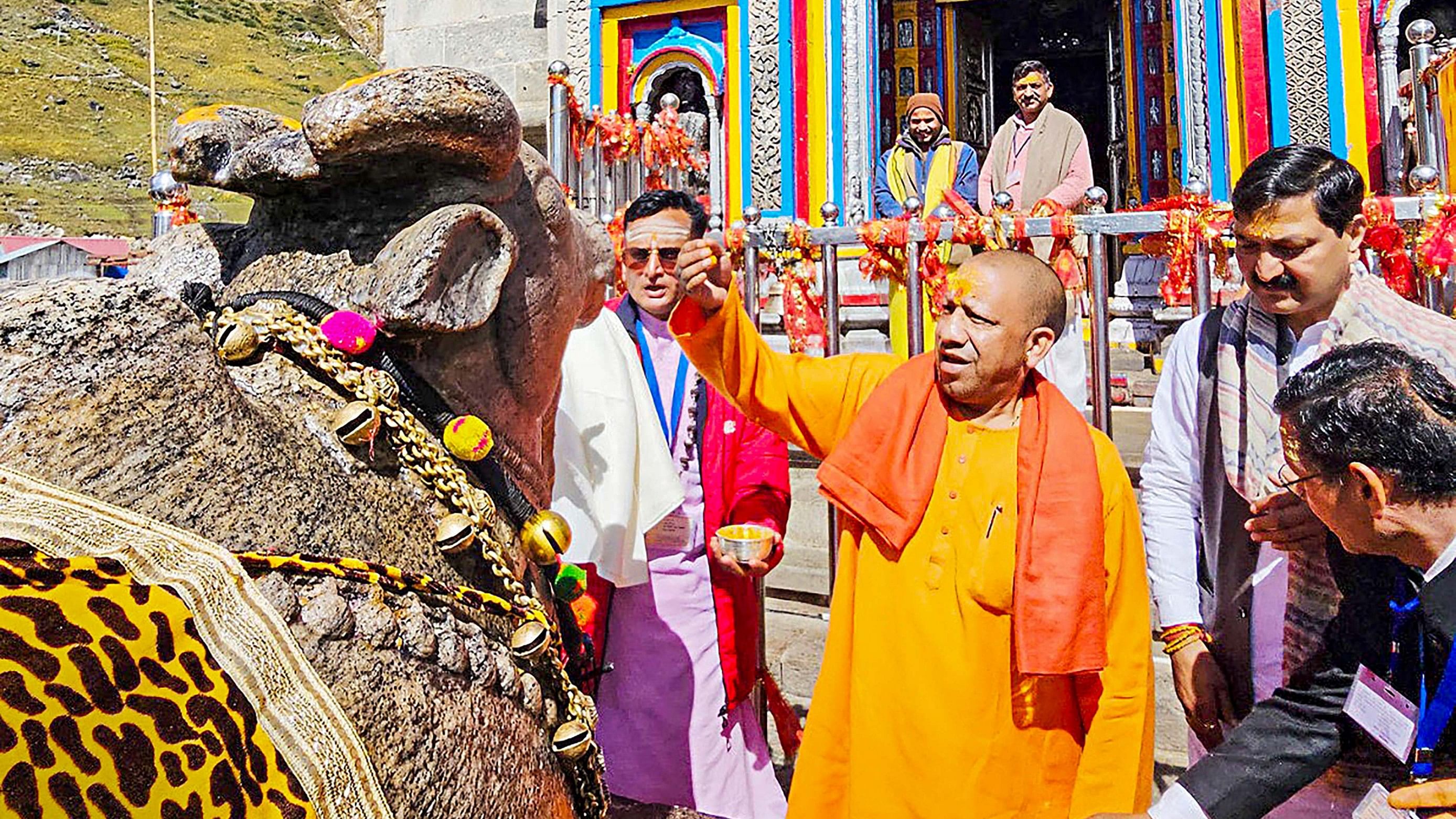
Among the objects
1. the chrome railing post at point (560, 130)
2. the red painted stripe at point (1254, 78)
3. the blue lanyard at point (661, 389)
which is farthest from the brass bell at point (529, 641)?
the red painted stripe at point (1254, 78)

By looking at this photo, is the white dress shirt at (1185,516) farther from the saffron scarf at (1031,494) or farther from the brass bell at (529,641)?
the brass bell at (529,641)

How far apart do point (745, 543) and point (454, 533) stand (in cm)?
143

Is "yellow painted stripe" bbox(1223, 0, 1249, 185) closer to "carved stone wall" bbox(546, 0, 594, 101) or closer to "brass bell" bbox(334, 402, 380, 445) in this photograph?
"carved stone wall" bbox(546, 0, 594, 101)

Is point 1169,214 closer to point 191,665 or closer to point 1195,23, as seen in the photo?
point 191,665

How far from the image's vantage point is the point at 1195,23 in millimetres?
9562

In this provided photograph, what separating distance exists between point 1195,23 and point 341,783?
1062cm

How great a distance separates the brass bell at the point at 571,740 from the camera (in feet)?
4.60

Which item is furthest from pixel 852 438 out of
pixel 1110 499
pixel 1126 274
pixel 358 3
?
pixel 358 3

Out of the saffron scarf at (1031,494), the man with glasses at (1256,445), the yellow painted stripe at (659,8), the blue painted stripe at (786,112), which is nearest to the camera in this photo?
the saffron scarf at (1031,494)

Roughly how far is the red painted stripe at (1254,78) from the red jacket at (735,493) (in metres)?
8.19

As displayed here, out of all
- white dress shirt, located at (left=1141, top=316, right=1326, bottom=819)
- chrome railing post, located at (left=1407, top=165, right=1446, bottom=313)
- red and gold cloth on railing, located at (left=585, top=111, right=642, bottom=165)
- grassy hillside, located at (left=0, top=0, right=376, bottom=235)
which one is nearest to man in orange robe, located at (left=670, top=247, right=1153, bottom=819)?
white dress shirt, located at (left=1141, top=316, right=1326, bottom=819)

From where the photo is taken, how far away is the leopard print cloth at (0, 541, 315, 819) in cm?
87

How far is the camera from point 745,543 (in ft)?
9.00

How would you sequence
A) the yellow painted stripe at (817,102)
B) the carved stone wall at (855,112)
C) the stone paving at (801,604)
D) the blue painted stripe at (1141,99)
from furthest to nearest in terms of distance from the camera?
the blue painted stripe at (1141,99) → the yellow painted stripe at (817,102) → the carved stone wall at (855,112) → the stone paving at (801,604)
